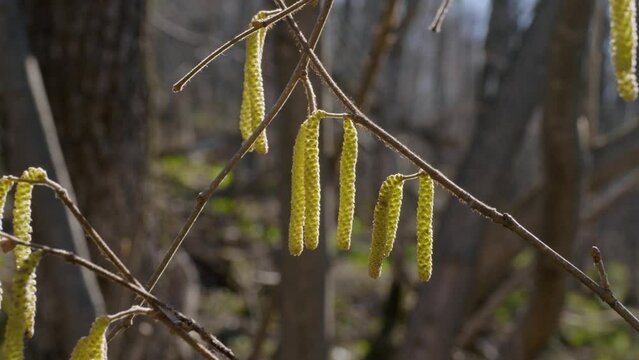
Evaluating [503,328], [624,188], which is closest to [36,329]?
[624,188]

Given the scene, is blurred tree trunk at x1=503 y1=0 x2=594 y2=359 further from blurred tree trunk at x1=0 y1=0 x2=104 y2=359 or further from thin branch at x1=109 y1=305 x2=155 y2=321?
thin branch at x1=109 y1=305 x2=155 y2=321

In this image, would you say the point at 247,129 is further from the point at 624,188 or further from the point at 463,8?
the point at 463,8

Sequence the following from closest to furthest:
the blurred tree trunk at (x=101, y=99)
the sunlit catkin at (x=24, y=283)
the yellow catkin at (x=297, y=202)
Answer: the sunlit catkin at (x=24, y=283) < the yellow catkin at (x=297, y=202) < the blurred tree trunk at (x=101, y=99)

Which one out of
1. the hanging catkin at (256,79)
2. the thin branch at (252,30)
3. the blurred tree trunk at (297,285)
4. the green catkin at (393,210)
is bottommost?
the blurred tree trunk at (297,285)

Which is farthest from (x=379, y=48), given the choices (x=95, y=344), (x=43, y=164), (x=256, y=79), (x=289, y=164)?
(x=95, y=344)

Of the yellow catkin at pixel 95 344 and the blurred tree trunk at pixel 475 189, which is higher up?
the yellow catkin at pixel 95 344

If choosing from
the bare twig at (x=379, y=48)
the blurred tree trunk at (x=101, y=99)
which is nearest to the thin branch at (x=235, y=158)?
the bare twig at (x=379, y=48)

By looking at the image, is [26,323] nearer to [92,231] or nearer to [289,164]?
[92,231]

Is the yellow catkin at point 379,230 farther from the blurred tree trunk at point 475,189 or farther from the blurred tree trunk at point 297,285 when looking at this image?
the blurred tree trunk at point 475,189
